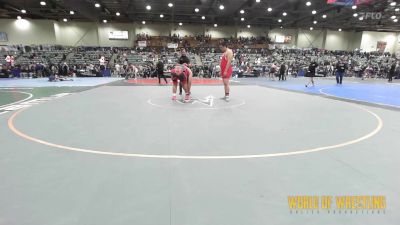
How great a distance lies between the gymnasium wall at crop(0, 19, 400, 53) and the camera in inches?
1254

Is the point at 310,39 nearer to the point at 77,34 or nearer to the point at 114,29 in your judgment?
the point at 114,29

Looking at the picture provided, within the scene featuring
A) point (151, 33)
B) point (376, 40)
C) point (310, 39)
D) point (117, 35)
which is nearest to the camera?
point (117, 35)

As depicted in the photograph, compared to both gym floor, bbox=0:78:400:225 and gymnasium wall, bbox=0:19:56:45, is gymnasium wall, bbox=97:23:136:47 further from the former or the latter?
gym floor, bbox=0:78:400:225

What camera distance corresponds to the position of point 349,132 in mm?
4758

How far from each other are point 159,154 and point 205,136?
109 cm

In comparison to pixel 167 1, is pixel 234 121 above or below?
below

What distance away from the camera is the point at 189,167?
3.10 meters

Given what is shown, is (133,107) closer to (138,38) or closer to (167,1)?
(167,1)

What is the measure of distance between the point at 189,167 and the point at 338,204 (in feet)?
5.34

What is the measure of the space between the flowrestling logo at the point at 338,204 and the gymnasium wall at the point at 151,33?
37.0 m

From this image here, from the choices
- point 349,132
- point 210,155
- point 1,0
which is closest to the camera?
point 210,155

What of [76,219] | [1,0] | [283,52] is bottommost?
[76,219]

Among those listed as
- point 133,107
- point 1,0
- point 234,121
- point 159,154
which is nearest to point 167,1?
point 1,0

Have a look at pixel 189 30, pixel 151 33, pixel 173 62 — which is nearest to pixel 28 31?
pixel 151 33
